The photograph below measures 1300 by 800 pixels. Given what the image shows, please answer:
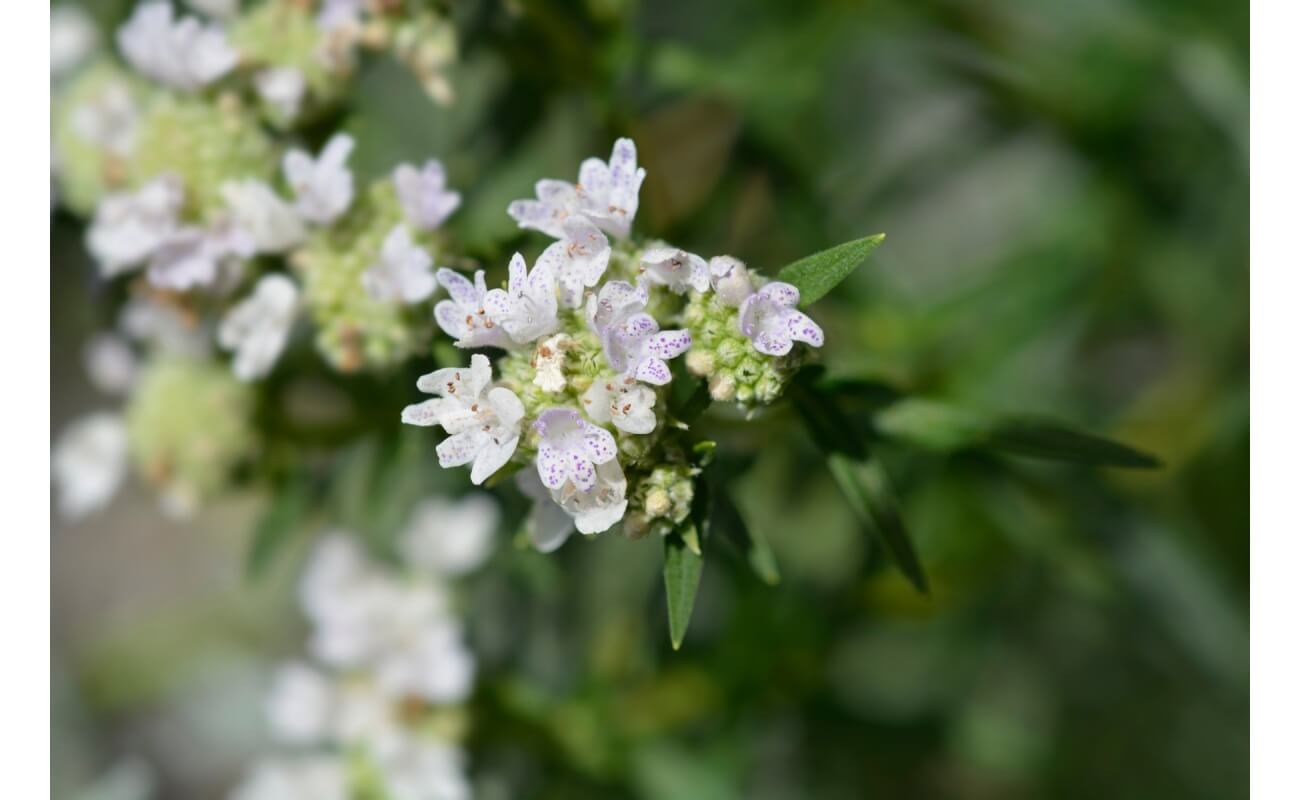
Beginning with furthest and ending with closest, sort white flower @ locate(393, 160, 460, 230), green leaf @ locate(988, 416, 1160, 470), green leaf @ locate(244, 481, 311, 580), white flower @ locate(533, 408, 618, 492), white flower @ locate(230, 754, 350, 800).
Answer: white flower @ locate(230, 754, 350, 800) → green leaf @ locate(244, 481, 311, 580) → white flower @ locate(393, 160, 460, 230) → green leaf @ locate(988, 416, 1160, 470) → white flower @ locate(533, 408, 618, 492)

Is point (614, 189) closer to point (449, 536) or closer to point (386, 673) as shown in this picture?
point (449, 536)

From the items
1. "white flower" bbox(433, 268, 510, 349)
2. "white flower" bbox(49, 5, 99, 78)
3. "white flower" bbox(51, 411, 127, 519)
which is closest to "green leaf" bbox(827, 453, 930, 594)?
"white flower" bbox(433, 268, 510, 349)

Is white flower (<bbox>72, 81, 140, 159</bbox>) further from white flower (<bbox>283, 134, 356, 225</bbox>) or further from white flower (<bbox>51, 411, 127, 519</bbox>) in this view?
white flower (<bbox>51, 411, 127, 519</bbox>)

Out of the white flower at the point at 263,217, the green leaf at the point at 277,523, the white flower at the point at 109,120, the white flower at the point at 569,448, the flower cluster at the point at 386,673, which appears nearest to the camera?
the white flower at the point at 569,448

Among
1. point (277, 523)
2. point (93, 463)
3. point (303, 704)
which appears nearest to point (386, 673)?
point (303, 704)

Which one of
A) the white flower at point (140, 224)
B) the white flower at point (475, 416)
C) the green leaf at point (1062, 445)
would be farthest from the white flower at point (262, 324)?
the green leaf at point (1062, 445)

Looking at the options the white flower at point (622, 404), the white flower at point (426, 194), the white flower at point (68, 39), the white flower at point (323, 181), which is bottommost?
the white flower at point (622, 404)

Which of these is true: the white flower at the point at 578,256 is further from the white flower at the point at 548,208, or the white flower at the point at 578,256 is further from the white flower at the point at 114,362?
the white flower at the point at 114,362
